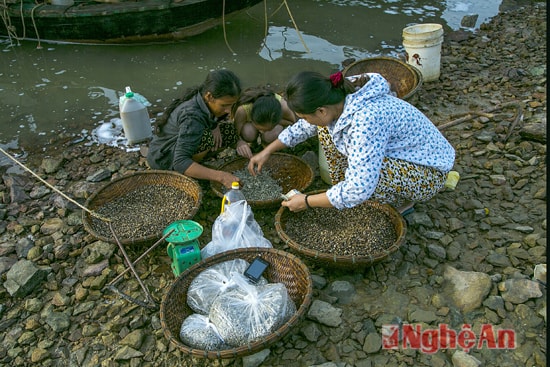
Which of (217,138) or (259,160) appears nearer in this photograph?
(259,160)

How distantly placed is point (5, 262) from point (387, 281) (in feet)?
6.75

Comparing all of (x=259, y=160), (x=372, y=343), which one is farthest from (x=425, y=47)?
(x=372, y=343)

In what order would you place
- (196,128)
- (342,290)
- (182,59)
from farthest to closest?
1. (182,59)
2. (196,128)
3. (342,290)

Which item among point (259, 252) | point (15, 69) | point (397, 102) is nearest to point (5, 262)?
point (259, 252)

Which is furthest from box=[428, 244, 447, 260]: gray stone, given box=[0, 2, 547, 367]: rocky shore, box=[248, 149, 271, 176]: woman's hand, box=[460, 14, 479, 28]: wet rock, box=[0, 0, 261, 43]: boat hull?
box=[460, 14, 479, 28]: wet rock

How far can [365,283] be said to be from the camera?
90.0 inches

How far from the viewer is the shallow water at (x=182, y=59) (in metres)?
4.52

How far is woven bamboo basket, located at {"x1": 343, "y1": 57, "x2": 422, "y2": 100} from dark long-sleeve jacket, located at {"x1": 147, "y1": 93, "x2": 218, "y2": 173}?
144 centimetres

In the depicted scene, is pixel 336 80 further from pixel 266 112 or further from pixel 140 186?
pixel 140 186

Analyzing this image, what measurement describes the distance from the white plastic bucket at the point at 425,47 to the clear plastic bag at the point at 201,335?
3.31 meters

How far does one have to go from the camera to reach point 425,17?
6.57 metres

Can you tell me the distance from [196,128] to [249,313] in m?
1.33

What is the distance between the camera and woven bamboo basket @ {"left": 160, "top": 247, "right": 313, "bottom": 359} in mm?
1765

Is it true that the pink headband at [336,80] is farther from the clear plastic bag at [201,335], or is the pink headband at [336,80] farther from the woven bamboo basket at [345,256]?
the clear plastic bag at [201,335]
